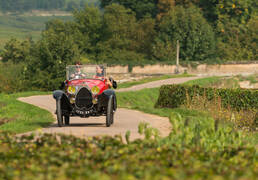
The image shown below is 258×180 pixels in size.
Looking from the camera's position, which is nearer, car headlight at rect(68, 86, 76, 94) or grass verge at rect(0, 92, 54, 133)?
car headlight at rect(68, 86, 76, 94)

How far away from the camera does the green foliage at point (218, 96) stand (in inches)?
1044

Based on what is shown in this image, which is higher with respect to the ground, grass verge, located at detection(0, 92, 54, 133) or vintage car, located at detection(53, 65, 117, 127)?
vintage car, located at detection(53, 65, 117, 127)

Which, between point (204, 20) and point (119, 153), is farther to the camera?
point (204, 20)

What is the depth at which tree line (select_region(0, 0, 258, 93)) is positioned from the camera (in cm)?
9044

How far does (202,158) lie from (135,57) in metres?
83.0

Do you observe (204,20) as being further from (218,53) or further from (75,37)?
(75,37)

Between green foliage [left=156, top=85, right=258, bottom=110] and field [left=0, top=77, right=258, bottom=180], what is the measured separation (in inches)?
596

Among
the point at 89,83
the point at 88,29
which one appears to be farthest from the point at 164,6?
the point at 89,83

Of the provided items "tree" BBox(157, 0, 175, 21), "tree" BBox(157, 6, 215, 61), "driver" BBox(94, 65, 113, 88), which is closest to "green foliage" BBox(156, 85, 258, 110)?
"driver" BBox(94, 65, 113, 88)

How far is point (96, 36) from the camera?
312 ft

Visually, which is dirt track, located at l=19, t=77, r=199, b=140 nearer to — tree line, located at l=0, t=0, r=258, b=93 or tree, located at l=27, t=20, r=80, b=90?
tree, located at l=27, t=20, r=80, b=90

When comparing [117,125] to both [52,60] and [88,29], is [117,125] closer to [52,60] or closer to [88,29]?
[52,60]

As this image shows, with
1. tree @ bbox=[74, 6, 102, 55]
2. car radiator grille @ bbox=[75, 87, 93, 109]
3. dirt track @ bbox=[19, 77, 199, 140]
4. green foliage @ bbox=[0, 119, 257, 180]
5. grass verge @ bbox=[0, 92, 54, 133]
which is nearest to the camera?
green foliage @ bbox=[0, 119, 257, 180]

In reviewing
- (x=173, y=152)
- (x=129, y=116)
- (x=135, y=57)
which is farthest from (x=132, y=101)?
(x=135, y=57)
